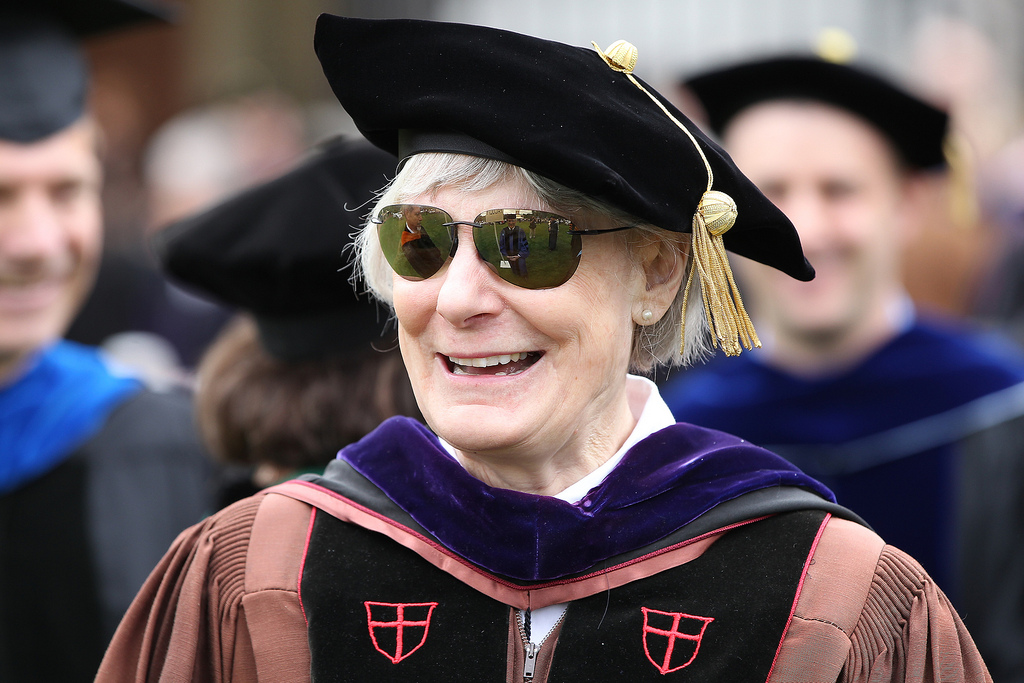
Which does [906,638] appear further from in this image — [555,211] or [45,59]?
[45,59]

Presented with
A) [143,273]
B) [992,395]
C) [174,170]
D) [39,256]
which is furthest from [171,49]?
[992,395]

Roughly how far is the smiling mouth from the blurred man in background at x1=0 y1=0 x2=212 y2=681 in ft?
6.61

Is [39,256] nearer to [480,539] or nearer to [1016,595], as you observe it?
[480,539]

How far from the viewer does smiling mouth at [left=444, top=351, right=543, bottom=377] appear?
6.94 feet

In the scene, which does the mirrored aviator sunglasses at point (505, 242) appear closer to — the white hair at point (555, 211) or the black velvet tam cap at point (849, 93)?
the white hair at point (555, 211)

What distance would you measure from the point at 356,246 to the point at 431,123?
542 millimetres

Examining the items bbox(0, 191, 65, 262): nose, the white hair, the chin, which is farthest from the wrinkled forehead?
bbox(0, 191, 65, 262): nose

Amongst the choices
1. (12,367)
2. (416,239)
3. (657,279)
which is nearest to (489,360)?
(416,239)

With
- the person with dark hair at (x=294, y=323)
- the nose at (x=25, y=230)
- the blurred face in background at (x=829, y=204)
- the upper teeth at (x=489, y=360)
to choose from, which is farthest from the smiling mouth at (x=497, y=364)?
the blurred face in background at (x=829, y=204)

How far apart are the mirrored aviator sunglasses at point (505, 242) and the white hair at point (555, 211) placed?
0.04 meters

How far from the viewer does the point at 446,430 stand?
83.0 inches

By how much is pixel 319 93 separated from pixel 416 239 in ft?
34.1

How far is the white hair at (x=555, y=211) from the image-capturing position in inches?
81.0

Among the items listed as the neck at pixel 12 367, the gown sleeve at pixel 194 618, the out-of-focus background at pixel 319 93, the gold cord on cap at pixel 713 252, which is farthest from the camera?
the out-of-focus background at pixel 319 93
